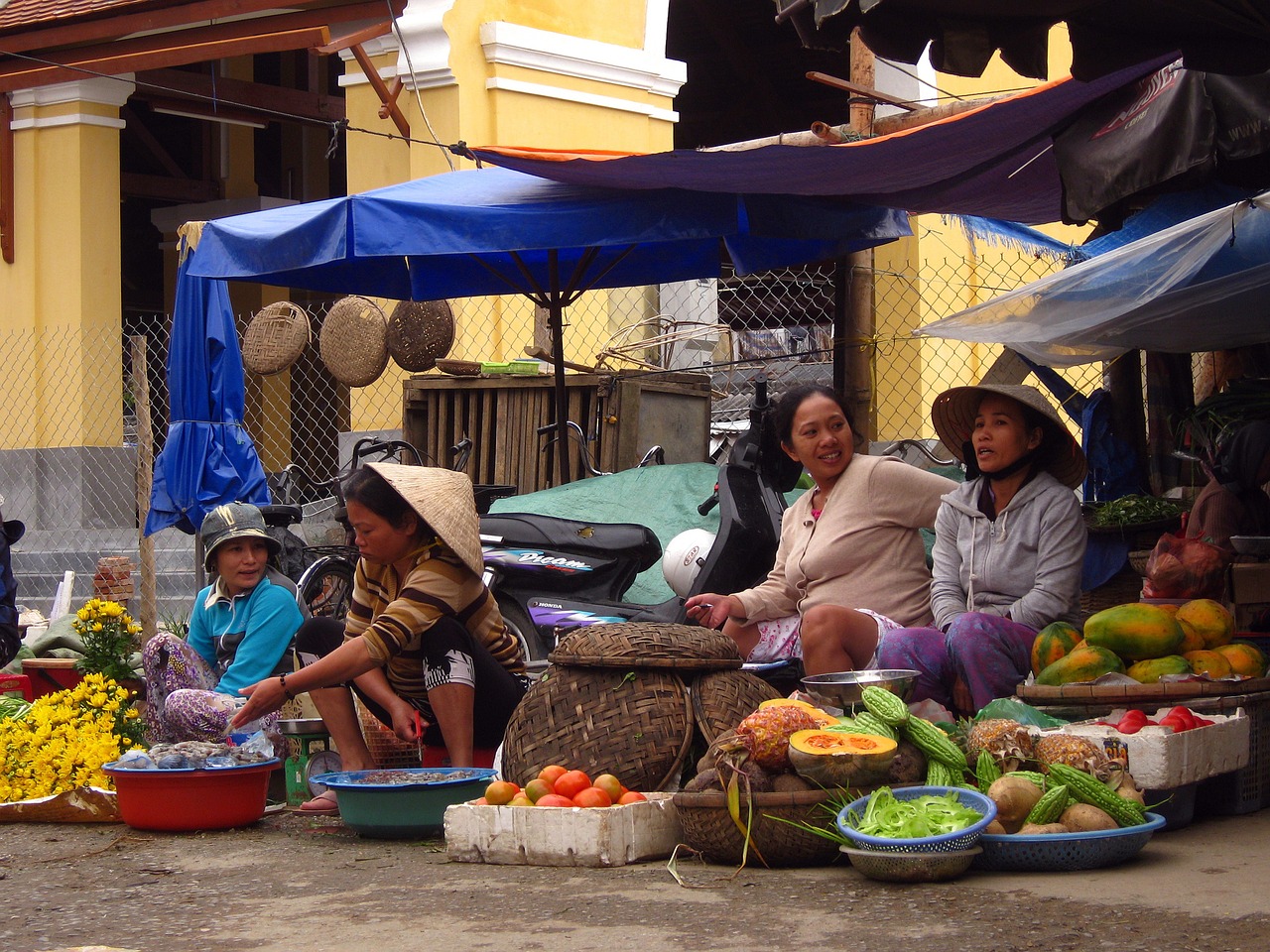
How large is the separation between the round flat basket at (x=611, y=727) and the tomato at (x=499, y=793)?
242 millimetres

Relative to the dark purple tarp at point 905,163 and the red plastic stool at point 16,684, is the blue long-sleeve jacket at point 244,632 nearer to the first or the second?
the red plastic stool at point 16,684

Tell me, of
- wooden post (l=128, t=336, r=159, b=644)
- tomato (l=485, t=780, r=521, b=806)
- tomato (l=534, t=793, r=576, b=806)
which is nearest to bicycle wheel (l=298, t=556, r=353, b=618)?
wooden post (l=128, t=336, r=159, b=644)

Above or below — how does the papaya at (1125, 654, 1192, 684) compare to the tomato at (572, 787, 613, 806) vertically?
above

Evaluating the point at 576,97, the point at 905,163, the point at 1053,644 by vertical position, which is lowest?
the point at 1053,644

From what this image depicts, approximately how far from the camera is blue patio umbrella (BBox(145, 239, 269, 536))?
792 cm

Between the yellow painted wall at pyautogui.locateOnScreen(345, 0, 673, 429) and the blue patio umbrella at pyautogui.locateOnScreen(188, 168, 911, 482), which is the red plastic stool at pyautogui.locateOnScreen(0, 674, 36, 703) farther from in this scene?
the yellow painted wall at pyautogui.locateOnScreen(345, 0, 673, 429)

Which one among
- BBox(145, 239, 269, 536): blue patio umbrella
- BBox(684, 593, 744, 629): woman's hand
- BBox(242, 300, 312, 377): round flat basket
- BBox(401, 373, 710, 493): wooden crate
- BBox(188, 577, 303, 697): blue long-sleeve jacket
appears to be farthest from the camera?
BBox(242, 300, 312, 377): round flat basket

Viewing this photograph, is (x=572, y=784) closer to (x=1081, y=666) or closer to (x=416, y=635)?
(x=416, y=635)

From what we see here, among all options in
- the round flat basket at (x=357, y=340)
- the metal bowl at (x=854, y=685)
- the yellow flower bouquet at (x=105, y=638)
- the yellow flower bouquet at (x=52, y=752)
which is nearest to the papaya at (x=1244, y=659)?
the metal bowl at (x=854, y=685)

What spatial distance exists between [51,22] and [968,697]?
10.6 m

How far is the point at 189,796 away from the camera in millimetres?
4762

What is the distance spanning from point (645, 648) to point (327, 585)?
4315 millimetres

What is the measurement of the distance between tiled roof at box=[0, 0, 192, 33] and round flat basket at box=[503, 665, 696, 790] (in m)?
9.14

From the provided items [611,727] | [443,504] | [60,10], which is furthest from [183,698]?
[60,10]
